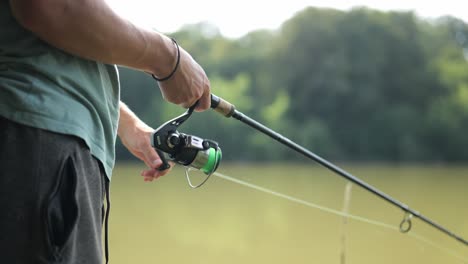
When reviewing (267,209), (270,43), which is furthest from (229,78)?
(267,209)

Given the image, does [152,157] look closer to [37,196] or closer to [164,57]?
[164,57]

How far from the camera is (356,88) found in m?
23.1

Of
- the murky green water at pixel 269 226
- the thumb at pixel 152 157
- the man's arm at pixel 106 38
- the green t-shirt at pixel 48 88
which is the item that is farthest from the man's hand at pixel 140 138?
the murky green water at pixel 269 226

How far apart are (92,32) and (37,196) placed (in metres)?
0.25

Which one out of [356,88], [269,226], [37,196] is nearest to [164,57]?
[37,196]

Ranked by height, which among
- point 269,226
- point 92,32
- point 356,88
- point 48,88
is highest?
point 356,88

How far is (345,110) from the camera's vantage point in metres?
23.1

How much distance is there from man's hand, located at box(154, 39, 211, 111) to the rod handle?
196mm

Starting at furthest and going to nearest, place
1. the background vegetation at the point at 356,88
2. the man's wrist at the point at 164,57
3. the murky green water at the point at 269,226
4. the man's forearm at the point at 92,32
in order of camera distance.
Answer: the background vegetation at the point at 356,88 < the murky green water at the point at 269,226 < the man's wrist at the point at 164,57 < the man's forearm at the point at 92,32

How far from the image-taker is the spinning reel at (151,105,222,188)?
1.19 meters

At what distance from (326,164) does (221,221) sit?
6409 millimetres

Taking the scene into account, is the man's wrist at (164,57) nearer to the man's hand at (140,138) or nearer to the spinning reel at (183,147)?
the spinning reel at (183,147)

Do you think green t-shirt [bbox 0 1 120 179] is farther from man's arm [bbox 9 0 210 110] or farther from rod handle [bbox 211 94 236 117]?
rod handle [bbox 211 94 236 117]

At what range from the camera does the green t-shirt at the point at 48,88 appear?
0.88m
